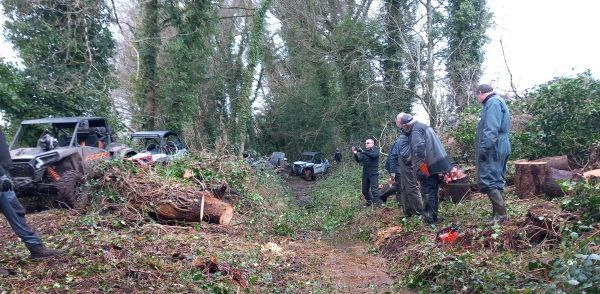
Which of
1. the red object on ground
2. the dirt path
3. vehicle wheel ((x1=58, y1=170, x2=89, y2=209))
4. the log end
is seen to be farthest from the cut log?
vehicle wheel ((x1=58, y1=170, x2=89, y2=209))

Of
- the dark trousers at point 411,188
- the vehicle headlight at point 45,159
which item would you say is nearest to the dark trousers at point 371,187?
the dark trousers at point 411,188

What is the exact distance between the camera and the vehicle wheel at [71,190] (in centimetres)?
794

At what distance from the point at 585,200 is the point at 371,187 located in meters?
6.48

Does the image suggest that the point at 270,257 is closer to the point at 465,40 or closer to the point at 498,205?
the point at 498,205

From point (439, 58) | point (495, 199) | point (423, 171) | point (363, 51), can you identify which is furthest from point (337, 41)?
point (495, 199)

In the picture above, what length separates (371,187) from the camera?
36.8 ft

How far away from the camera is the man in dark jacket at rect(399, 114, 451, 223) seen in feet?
23.9

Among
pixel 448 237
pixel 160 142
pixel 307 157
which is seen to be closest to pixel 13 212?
pixel 448 237

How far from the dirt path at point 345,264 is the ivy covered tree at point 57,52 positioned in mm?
10957

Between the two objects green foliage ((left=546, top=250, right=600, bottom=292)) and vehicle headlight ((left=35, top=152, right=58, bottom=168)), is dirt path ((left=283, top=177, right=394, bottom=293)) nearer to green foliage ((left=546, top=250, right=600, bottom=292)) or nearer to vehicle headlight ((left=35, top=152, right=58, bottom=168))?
green foliage ((left=546, top=250, right=600, bottom=292))

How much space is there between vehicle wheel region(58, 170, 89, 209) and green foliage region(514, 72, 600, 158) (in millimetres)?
8671

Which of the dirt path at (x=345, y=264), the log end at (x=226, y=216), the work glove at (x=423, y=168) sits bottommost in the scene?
the dirt path at (x=345, y=264)

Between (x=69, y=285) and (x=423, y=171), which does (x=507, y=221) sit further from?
(x=69, y=285)

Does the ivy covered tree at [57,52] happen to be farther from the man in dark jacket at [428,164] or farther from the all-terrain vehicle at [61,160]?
the man in dark jacket at [428,164]
